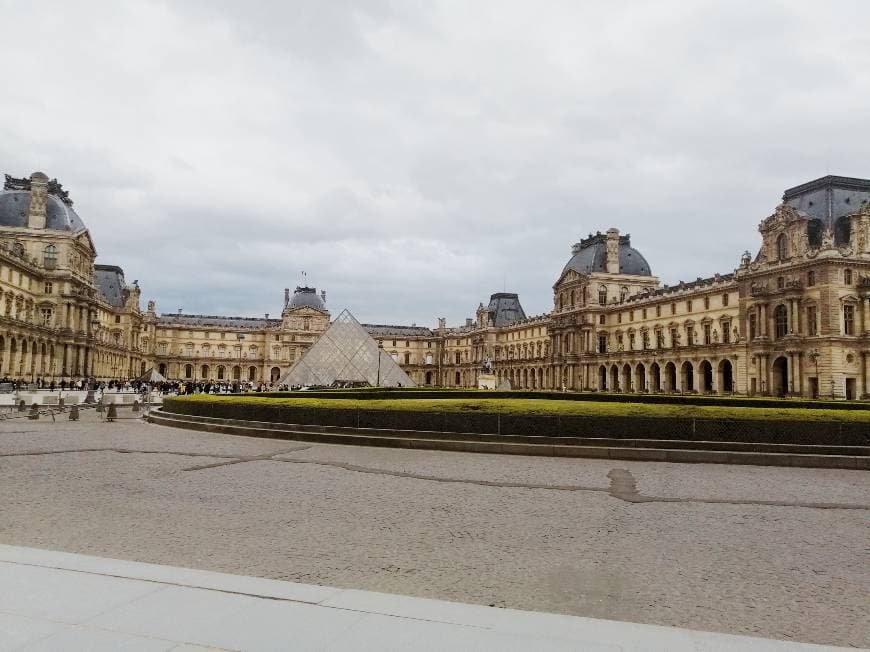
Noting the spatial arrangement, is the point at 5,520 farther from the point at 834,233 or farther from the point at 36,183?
the point at 36,183

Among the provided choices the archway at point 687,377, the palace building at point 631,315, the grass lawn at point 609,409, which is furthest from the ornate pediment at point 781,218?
the grass lawn at point 609,409

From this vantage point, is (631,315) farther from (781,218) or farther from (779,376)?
(781,218)

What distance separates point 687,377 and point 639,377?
6.89 m

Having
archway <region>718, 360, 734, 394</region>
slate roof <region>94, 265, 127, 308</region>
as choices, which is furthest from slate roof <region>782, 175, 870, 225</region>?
slate roof <region>94, 265, 127, 308</region>

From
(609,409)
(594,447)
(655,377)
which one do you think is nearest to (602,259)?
(655,377)

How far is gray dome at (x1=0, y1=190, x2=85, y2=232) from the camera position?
204ft

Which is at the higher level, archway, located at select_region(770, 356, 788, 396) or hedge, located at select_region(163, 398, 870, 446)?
archway, located at select_region(770, 356, 788, 396)

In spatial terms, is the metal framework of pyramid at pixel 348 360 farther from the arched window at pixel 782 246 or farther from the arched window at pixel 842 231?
the arched window at pixel 842 231

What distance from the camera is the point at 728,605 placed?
534 centimetres

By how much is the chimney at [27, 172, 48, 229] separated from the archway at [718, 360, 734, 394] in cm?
6609

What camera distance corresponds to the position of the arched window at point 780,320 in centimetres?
5056

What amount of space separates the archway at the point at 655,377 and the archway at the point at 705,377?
517 cm

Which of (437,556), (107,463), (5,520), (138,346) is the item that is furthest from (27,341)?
(437,556)

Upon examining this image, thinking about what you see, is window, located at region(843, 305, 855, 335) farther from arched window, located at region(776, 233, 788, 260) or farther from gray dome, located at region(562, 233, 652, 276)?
gray dome, located at region(562, 233, 652, 276)
